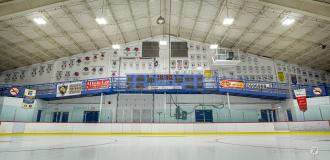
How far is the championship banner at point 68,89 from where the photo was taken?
1578 cm

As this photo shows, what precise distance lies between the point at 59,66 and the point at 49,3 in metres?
10.5

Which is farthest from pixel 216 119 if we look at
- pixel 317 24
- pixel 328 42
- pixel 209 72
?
pixel 328 42

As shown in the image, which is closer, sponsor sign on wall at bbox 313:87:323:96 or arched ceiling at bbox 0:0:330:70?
arched ceiling at bbox 0:0:330:70

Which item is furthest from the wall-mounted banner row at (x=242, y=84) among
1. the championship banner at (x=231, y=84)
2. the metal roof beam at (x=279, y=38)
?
the metal roof beam at (x=279, y=38)

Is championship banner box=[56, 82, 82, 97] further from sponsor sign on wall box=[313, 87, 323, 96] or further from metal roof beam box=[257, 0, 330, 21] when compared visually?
sponsor sign on wall box=[313, 87, 323, 96]

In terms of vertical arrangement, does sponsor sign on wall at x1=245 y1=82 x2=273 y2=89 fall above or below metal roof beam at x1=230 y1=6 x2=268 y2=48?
below

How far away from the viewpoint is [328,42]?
1611 centimetres

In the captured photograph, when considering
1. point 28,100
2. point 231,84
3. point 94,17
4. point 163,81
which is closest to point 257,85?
point 231,84

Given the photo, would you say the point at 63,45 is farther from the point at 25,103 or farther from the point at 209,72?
the point at 209,72

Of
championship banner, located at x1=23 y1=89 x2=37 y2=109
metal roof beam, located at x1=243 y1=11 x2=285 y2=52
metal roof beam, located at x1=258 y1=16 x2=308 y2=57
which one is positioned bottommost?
championship banner, located at x1=23 y1=89 x2=37 y2=109

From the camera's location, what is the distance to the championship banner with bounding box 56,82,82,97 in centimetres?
1578

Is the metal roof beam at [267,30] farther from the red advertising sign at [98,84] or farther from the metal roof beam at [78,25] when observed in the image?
the metal roof beam at [78,25]

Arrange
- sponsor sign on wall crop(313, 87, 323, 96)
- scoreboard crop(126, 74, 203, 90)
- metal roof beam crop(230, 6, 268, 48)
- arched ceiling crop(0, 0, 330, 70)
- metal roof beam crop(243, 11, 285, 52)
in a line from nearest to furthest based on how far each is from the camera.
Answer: arched ceiling crop(0, 0, 330, 70) → metal roof beam crop(230, 6, 268, 48) → metal roof beam crop(243, 11, 285, 52) → scoreboard crop(126, 74, 203, 90) → sponsor sign on wall crop(313, 87, 323, 96)

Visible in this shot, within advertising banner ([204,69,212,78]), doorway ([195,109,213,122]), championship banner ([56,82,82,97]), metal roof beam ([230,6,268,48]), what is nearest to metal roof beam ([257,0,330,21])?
metal roof beam ([230,6,268,48])
